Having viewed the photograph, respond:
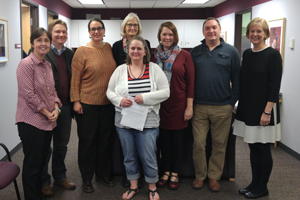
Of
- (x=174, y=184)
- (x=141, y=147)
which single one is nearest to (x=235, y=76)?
(x=141, y=147)

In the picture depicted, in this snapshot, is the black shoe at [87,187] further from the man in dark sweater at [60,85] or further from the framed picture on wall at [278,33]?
the framed picture on wall at [278,33]

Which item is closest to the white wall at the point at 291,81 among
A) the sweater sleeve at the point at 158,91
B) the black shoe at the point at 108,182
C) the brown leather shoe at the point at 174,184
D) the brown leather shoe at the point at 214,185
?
the brown leather shoe at the point at 214,185

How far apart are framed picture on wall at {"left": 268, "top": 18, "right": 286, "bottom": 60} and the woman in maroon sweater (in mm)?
2082

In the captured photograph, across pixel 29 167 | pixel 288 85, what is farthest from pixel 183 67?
pixel 288 85

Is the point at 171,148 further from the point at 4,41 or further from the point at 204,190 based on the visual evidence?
the point at 4,41

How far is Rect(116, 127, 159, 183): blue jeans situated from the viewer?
2.22 meters

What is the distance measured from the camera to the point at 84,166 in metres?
2.46

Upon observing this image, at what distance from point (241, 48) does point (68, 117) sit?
4.52 m

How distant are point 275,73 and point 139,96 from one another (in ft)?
3.54

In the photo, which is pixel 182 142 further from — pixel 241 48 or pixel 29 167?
pixel 241 48

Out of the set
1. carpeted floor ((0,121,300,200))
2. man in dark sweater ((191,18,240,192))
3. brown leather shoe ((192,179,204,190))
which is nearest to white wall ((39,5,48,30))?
carpeted floor ((0,121,300,200))

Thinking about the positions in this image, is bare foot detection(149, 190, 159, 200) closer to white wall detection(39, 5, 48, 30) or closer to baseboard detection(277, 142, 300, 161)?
baseboard detection(277, 142, 300, 161)

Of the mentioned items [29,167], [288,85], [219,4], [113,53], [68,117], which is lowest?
[29,167]

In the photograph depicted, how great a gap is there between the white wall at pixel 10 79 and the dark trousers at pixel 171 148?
193 cm
